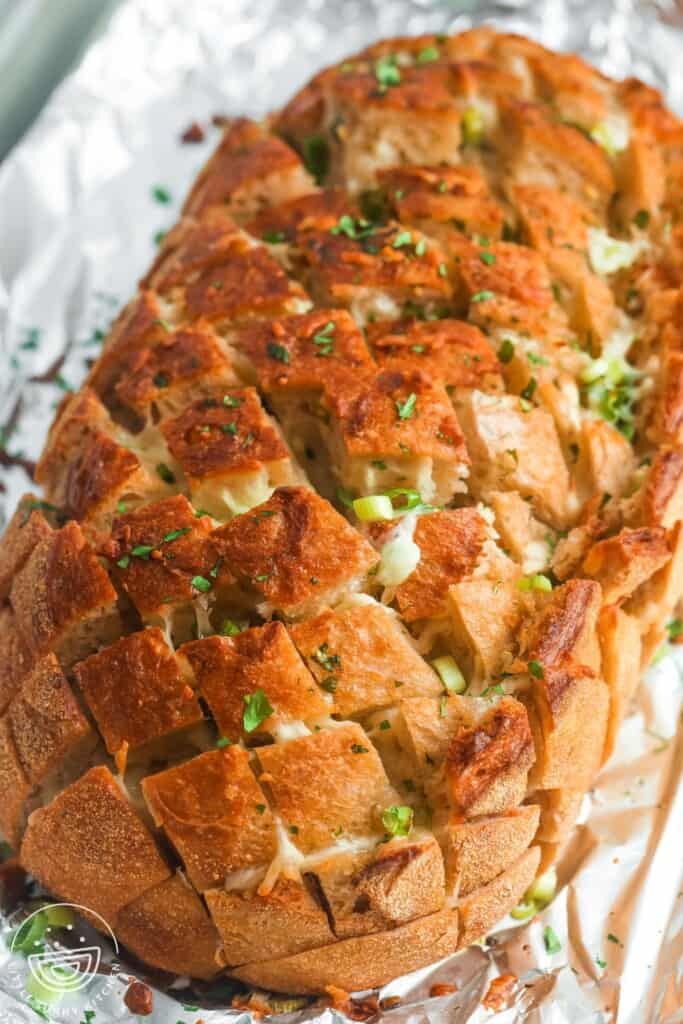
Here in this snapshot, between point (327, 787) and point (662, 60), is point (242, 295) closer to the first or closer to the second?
point (327, 787)

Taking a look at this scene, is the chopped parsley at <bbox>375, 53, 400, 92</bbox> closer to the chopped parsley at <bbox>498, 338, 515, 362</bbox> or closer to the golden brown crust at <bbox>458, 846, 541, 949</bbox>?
the chopped parsley at <bbox>498, 338, 515, 362</bbox>

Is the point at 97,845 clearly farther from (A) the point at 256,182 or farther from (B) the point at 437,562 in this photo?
(A) the point at 256,182

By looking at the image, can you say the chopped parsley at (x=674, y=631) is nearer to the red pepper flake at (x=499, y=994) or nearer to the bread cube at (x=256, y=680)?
the red pepper flake at (x=499, y=994)

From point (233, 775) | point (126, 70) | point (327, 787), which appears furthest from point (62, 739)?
point (126, 70)

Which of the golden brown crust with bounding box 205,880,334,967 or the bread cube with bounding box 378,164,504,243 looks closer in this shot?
the golden brown crust with bounding box 205,880,334,967

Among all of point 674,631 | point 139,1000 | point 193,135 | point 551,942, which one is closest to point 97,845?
point 139,1000

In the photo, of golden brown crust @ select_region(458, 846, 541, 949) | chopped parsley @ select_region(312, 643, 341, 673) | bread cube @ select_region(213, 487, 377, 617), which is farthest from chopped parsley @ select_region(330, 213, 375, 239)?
golden brown crust @ select_region(458, 846, 541, 949)
